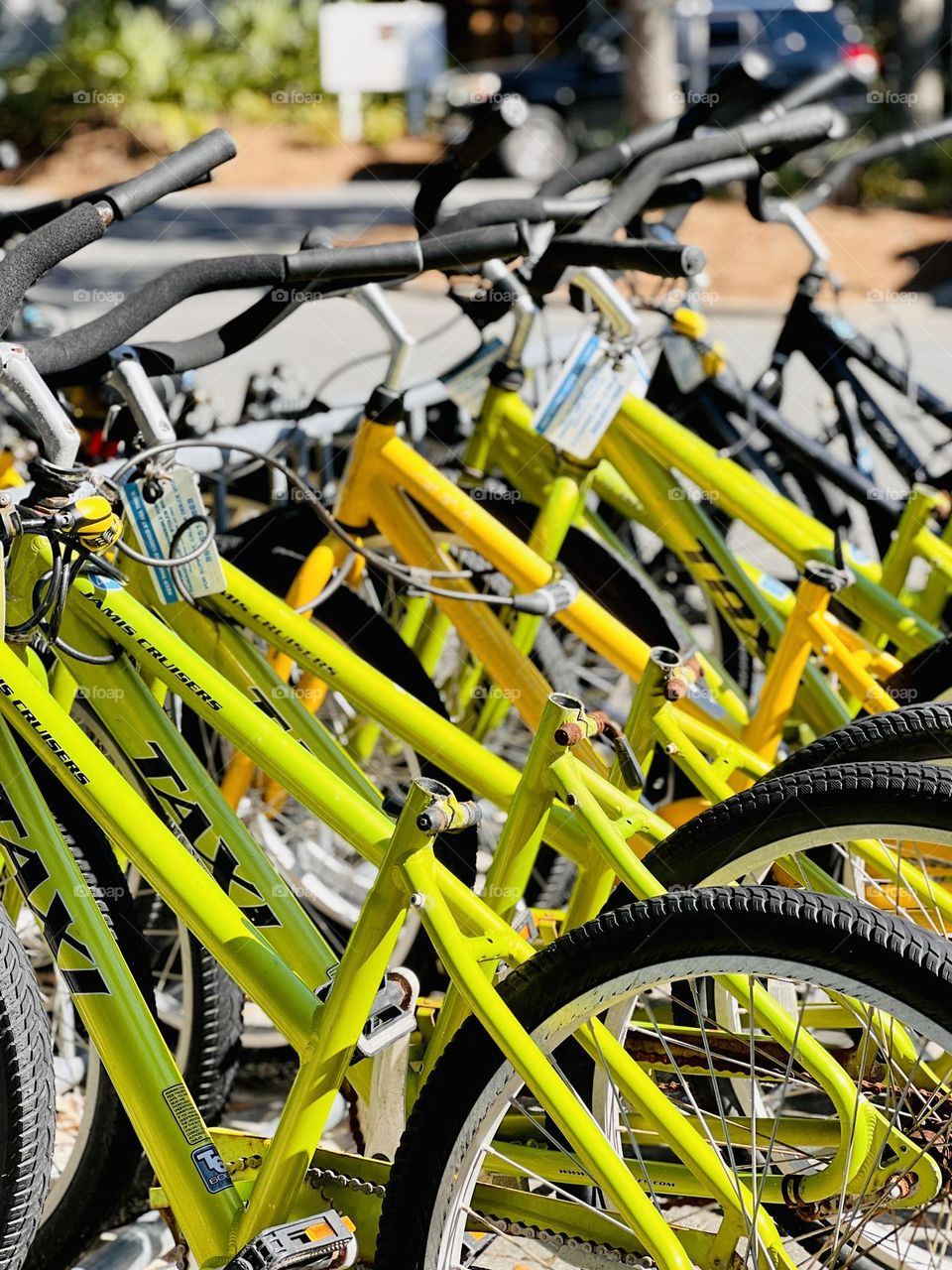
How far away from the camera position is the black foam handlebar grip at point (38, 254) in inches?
81.7

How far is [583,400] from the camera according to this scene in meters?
3.18

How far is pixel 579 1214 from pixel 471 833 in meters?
0.95

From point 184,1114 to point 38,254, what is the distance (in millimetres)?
1203

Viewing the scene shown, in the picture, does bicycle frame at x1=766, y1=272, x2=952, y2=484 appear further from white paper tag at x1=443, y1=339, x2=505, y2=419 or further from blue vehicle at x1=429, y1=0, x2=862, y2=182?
blue vehicle at x1=429, y1=0, x2=862, y2=182

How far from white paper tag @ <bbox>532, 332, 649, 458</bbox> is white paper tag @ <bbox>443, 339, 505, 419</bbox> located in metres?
0.24

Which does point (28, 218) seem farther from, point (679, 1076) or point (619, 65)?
point (619, 65)

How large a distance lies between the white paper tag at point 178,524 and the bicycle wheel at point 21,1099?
2.18 ft

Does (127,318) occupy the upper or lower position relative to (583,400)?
upper

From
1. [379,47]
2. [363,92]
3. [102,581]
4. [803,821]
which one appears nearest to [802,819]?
[803,821]

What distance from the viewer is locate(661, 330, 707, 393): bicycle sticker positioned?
3.95m

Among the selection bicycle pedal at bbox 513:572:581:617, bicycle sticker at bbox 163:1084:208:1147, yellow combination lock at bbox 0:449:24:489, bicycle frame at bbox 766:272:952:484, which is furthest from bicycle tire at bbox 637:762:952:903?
bicycle frame at bbox 766:272:952:484

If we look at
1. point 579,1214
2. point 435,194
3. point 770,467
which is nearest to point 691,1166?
point 579,1214

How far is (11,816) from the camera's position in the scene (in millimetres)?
2158

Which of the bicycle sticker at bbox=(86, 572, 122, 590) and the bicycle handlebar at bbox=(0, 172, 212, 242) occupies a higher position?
the bicycle handlebar at bbox=(0, 172, 212, 242)
